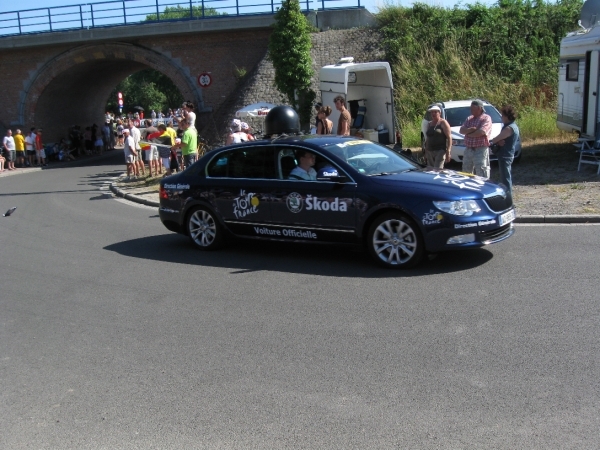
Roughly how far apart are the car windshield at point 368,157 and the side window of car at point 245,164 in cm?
83

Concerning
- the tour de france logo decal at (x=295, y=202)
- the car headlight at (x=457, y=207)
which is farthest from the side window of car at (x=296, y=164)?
the car headlight at (x=457, y=207)

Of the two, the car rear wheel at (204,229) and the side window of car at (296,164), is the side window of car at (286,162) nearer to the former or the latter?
the side window of car at (296,164)

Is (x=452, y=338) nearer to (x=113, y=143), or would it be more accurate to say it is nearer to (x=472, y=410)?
(x=472, y=410)

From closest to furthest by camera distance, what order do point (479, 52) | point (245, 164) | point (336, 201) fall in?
point (336, 201) < point (245, 164) < point (479, 52)

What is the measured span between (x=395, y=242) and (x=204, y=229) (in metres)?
3.16

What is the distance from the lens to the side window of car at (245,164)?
9.45 m

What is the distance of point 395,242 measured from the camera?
827 centimetres

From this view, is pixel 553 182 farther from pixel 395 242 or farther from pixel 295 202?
pixel 295 202

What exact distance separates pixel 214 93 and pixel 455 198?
87.5 ft

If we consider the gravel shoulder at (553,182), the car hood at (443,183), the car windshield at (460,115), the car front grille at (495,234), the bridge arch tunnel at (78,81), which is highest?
the bridge arch tunnel at (78,81)

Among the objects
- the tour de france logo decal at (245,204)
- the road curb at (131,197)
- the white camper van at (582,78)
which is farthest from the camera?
the road curb at (131,197)

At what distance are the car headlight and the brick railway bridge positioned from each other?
22722 millimetres

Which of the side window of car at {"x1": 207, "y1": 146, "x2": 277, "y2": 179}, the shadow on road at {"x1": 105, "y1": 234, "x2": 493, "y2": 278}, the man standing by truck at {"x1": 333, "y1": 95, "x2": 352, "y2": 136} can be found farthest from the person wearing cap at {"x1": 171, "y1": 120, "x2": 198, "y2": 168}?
the side window of car at {"x1": 207, "y1": 146, "x2": 277, "y2": 179}

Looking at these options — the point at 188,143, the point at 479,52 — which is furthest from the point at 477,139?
the point at 479,52
